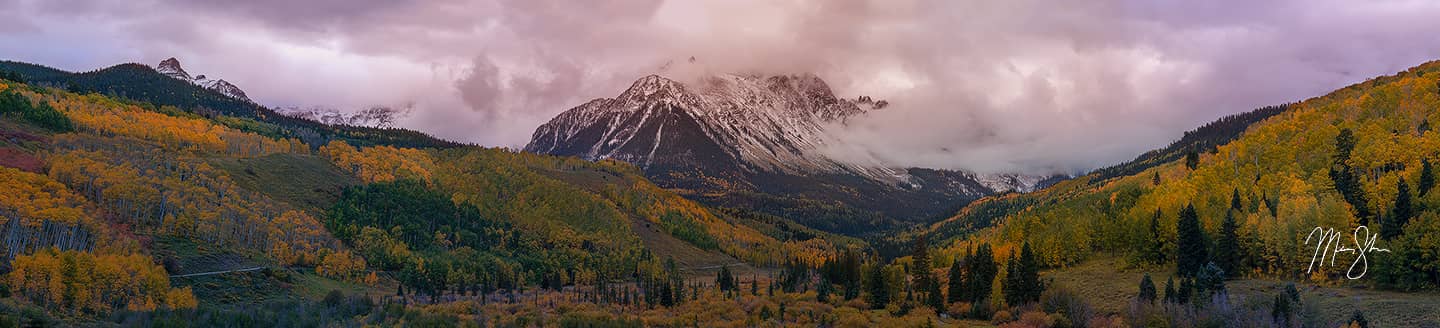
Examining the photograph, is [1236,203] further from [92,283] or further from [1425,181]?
[92,283]

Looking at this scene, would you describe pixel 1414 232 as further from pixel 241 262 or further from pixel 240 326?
pixel 241 262

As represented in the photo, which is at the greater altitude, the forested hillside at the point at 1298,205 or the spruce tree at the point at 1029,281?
the forested hillside at the point at 1298,205

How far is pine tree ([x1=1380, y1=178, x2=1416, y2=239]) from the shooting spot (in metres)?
85.7

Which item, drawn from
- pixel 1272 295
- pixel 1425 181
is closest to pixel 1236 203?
pixel 1425 181

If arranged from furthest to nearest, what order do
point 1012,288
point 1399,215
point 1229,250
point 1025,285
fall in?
point 1012,288 < point 1025,285 < point 1229,250 < point 1399,215

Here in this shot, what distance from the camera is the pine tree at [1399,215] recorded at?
281 feet

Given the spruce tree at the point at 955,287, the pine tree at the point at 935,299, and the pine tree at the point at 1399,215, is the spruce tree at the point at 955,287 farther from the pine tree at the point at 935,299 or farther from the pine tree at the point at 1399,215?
the pine tree at the point at 1399,215

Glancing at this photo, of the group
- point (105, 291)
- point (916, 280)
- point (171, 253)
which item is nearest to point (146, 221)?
point (171, 253)

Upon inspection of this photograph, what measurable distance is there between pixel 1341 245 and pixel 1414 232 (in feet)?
24.7
